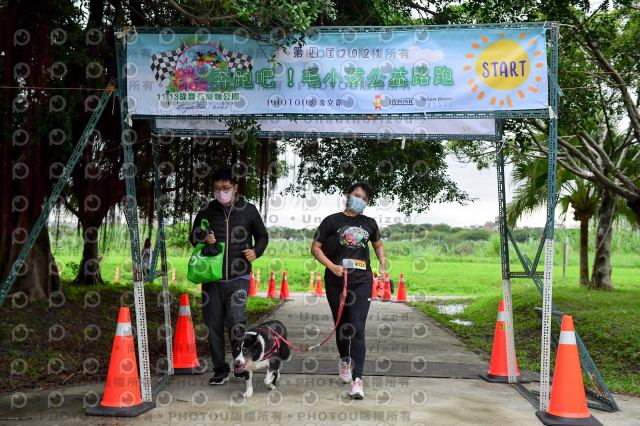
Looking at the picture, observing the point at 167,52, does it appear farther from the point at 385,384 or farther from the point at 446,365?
the point at 446,365

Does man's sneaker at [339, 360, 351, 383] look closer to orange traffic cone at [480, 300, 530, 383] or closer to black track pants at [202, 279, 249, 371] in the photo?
black track pants at [202, 279, 249, 371]

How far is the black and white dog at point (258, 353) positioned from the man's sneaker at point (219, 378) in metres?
0.18

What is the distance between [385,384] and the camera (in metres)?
6.32

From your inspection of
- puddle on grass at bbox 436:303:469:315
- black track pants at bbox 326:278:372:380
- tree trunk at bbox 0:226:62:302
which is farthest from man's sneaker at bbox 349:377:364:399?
puddle on grass at bbox 436:303:469:315

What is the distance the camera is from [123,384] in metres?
5.25

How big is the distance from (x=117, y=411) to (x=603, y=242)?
1603cm

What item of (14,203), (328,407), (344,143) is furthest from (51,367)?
(344,143)

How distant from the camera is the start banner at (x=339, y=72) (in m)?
5.67

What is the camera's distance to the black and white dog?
557 cm

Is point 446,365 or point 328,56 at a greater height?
point 328,56

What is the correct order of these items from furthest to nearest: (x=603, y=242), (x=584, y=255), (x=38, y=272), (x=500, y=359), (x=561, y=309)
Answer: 1. (x=584, y=255)
2. (x=603, y=242)
3. (x=561, y=309)
4. (x=38, y=272)
5. (x=500, y=359)

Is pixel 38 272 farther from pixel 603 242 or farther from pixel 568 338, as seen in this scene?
pixel 603 242

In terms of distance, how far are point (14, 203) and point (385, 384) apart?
544 centimetres

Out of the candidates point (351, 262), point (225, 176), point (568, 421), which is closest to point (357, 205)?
point (351, 262)
